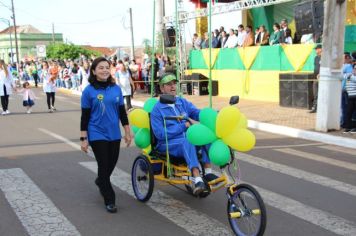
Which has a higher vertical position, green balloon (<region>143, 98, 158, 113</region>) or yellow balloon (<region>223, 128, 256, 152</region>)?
green balloon (<region>143, 98, 158, 113</region>)

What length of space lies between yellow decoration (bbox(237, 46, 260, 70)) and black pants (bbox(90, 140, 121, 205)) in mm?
14258

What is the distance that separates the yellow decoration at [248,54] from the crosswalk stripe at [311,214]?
13.5 m

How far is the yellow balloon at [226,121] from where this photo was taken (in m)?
5.16

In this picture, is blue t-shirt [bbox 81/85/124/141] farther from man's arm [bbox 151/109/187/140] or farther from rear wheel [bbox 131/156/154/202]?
rear wheel [bbox 131/156/154/202]

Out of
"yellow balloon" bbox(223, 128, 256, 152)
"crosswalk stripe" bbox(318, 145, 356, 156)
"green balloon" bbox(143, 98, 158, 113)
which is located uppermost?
"green balloon" bbox(143, 98, 158, 113)

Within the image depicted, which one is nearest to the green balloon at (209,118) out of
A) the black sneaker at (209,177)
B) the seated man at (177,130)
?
the seated man at (177,130)

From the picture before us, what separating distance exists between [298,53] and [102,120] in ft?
41.5

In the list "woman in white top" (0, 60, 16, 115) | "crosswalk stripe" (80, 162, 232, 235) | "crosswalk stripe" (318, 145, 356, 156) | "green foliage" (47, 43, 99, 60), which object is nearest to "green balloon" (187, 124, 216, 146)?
"crosswalk stripe" (80, 162, 232, 235)

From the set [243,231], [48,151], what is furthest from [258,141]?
[243,231]

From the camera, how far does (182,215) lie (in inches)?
221

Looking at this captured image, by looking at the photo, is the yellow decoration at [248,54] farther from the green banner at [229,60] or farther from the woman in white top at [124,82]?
the woman in white top at [124,82]

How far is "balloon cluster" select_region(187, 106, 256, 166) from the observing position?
515 centimetres

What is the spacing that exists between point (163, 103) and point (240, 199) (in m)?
1.39

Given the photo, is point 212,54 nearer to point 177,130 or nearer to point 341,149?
point 341,149
